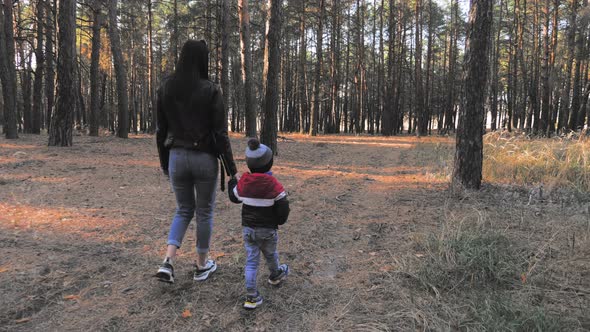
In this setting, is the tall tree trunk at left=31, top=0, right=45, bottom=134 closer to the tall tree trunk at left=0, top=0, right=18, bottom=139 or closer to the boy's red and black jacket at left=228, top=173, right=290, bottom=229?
the tall tree trunk at left=0, top=0, right=18, bottom=139

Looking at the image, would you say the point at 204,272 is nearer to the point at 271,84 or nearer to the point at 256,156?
the point at 256,156

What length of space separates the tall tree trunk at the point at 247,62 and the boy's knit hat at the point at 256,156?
12.0 metres

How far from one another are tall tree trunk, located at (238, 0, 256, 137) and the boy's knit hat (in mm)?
11956

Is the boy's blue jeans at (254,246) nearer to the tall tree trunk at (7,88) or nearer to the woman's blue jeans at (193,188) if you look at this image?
the woman's blue jeans at (193,188)

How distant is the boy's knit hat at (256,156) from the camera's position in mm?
2988

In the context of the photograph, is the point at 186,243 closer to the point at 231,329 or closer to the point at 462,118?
the point at 231,329

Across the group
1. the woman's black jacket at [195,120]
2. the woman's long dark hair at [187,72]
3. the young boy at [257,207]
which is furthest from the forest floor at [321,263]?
the woman's long dark hair at [187,72]

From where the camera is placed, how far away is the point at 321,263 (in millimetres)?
3893

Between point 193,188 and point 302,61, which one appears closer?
point 193,188

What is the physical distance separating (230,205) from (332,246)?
8.24 feet

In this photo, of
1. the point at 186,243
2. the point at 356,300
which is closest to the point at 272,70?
the point at 186,243

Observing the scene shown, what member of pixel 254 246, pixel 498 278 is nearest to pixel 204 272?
pixel 254 246

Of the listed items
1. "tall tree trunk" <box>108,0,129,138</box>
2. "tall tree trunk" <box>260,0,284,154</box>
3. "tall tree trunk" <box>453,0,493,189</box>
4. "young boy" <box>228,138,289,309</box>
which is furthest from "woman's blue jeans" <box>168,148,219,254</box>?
"tall tree trunk" <box>108,0,129,138</box>

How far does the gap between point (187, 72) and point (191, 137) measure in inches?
22.5
